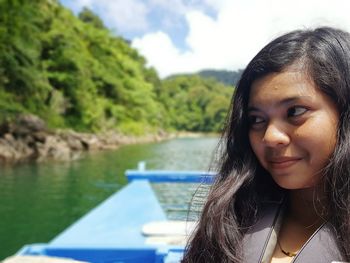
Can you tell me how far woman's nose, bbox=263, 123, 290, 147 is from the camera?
0.81 meters

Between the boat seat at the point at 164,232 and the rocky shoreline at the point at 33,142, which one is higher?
the boat seat at the point at 164,232

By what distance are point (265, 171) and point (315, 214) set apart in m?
0.16

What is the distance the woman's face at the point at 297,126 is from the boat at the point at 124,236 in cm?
29

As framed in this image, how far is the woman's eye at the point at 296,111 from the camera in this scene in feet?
2.63

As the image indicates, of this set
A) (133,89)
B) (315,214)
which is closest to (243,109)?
(315,214)

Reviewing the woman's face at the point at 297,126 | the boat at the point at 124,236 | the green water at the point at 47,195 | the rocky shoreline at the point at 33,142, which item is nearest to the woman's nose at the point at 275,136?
the woman's face at the point at 297,126

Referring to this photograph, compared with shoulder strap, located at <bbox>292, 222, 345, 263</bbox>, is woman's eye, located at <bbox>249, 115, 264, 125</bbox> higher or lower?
higher

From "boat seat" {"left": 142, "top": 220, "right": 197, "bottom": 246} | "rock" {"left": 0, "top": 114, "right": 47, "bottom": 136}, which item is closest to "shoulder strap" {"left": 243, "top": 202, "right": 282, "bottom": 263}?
"boat seat" {"left": 142, "top": 220, "right": 197, "bottom": 246}

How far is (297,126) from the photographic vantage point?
805 mm

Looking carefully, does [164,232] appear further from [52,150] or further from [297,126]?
[52,150]

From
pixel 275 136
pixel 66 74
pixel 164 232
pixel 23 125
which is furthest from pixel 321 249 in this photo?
Result: pixel 66 74

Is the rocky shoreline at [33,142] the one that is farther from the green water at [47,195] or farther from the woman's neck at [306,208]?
the woman's neck at [306,208]

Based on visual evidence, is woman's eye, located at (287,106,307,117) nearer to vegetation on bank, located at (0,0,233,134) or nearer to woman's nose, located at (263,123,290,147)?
woman's nose, located at (263,123,290,147)

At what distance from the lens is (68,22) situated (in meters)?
24.0
